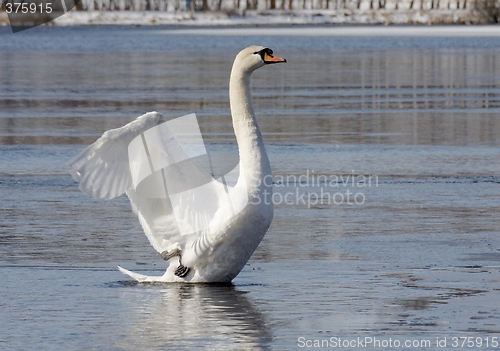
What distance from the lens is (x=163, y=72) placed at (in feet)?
91.1

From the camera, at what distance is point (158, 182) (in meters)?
7.46

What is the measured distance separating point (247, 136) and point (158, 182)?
624 millimetres

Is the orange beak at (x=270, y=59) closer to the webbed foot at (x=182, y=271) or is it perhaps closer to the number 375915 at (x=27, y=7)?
the webbed foot at (x=182, y=271)

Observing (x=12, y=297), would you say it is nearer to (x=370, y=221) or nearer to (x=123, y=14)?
(x=370, y=221)

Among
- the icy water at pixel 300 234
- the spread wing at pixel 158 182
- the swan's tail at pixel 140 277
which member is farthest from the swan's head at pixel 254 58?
the swan's tail at pixel 140 277

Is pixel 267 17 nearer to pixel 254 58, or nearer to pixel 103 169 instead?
pixel 254 58

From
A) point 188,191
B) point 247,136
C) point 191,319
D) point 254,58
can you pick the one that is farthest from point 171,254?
point 254,58

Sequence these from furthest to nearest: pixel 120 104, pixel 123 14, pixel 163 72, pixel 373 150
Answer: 1. pixel 123 14
2. pixel 163 72
3. pixel 120 104
4. pixel 373 150

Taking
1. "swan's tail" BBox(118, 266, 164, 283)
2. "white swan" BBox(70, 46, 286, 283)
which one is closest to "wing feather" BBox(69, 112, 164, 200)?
"white swan" BBox(70, 46, 286, 283)

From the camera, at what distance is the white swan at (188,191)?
718cm

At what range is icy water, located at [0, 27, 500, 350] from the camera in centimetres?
624

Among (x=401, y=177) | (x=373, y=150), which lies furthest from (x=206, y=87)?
(x=401, y=177)

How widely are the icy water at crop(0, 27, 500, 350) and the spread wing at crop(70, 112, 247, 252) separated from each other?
1.27 feet

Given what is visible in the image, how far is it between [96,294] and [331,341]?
5.84 feet
